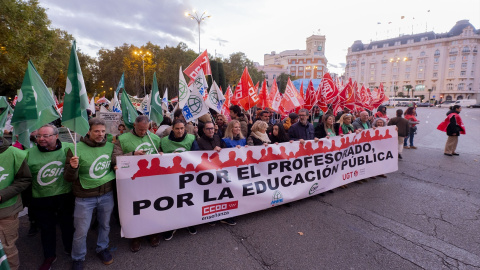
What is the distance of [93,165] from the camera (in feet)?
9.27

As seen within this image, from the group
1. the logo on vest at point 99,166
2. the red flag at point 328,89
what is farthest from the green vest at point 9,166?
the red flag at point 328,89

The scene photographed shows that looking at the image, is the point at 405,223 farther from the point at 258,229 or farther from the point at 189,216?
the point at 189,216

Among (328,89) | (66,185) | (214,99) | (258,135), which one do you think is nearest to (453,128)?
(328,89)

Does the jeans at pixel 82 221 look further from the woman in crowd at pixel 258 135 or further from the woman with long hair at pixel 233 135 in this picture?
the woman in crowd at pixel 258 135

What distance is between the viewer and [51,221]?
113 inches

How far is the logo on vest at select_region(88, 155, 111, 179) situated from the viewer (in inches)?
111

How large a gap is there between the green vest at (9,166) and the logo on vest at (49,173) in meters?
0.23

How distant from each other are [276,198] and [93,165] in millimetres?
2819

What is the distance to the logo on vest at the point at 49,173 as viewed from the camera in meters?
2.71

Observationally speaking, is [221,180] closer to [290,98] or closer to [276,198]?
[276,198]

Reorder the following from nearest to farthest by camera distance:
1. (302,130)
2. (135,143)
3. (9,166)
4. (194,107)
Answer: (9,166), (135,143), (194,107), (302,130)

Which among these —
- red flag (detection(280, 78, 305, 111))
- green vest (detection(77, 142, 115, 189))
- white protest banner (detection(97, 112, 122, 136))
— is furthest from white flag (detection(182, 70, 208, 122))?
red flag (detection(280, 78, 305, 111))

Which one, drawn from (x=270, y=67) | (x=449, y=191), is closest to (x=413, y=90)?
(x=270, y=67)

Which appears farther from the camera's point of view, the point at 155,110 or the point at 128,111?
the point at 155,110
